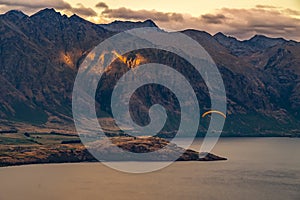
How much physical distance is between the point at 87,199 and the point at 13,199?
72.3 ft

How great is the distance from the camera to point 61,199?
199m

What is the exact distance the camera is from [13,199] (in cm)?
19600

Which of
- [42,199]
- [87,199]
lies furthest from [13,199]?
[87,199]

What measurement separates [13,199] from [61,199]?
14.2 meters

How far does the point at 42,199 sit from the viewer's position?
19762 cm

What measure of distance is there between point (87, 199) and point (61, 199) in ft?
25.7

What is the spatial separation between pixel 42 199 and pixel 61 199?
5700 millimetres

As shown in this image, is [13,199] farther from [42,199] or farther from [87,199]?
[87,199]

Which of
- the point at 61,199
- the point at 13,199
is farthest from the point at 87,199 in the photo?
the point at 13,199

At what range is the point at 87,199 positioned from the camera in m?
200

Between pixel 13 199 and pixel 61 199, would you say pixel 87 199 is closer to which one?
pixel 61 199
